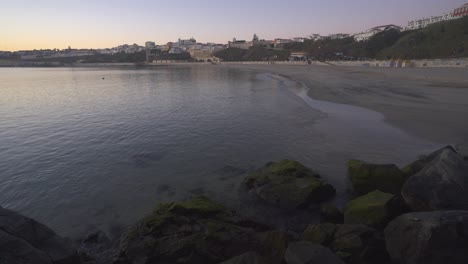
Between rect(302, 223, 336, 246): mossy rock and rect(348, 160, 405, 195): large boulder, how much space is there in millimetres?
3585

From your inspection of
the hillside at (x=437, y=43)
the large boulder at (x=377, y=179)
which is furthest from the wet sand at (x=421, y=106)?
the hillside at (x=437, y=43)

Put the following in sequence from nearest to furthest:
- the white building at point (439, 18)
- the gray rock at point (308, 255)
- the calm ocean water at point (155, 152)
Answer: the gray rock at point (308, 255), the calm ocean water at point (155, 152), the white building at point (439, 18)

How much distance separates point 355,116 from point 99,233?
19872 millimetres

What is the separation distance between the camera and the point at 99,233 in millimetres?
8312

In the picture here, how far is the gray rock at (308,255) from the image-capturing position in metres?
4.86

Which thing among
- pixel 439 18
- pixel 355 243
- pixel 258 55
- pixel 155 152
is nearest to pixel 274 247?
pixel 355 243

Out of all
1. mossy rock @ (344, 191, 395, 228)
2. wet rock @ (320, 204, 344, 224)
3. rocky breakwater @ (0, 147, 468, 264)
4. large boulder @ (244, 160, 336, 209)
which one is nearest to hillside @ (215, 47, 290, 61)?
large boulder @ (244, 160, 336, 209)

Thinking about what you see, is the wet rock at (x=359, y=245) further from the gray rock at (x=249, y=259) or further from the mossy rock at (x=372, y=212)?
the gray rock at (x=249, y=259)

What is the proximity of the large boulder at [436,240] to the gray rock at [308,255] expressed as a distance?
1.48m

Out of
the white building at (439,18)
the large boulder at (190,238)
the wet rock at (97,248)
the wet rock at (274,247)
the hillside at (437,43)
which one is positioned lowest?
the wet rock at (97,248)

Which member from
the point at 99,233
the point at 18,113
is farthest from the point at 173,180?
the point at 18,113

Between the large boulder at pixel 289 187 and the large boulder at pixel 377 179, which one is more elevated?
the large boulder at pixel 377 179

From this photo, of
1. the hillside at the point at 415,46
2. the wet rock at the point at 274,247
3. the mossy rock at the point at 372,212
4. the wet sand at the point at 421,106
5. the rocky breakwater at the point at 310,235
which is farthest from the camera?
the hillside at the point at 415,46

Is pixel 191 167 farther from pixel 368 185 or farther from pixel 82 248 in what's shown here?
pixel 368 185
